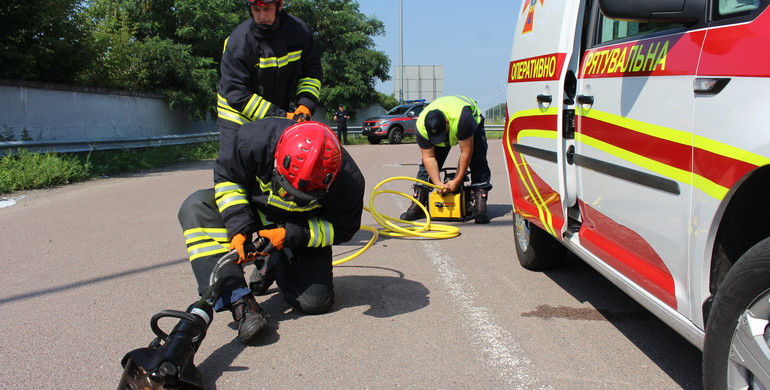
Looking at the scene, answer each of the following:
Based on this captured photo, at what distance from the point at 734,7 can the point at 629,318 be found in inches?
84.1

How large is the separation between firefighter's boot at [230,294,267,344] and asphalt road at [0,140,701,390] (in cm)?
9

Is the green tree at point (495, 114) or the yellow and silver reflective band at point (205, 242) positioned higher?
the green tree at point (495, 114)

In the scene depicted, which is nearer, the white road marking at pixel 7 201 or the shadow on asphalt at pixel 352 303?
the shadow on asphalt at pixel 352 303

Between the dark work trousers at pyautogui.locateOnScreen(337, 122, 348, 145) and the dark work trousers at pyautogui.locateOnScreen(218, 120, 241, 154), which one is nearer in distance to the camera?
the dark work trousers at pyautogui.locateOnScreen(218, 120, 241, 154)

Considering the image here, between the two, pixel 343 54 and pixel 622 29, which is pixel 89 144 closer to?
pixel 622 29

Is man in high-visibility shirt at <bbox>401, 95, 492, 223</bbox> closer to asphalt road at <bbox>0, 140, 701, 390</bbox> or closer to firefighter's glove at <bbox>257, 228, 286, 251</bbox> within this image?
asphalt road at <bbox>0, 140, 701, 390</bbox>

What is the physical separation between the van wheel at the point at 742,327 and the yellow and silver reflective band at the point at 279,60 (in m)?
3.78

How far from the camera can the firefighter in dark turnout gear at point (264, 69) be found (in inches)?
193

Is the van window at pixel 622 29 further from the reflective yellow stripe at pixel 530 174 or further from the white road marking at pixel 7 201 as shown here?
the white road marking at pixel 7 201

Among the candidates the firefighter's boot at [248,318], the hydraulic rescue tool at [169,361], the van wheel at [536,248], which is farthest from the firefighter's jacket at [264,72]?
the hydraulic rescue tool at [169,361]

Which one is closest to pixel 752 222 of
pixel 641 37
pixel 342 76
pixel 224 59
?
pixel 641 37

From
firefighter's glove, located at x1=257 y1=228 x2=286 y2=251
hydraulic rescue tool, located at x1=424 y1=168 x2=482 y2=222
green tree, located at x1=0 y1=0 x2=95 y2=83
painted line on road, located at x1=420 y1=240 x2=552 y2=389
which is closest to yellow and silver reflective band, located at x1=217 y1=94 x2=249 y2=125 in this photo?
firefighter's glove, located at x1=257 y1=228 x2=286 y2=251

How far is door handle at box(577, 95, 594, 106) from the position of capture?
3.34 metres

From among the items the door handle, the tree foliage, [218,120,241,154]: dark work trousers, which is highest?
the tree foliage
